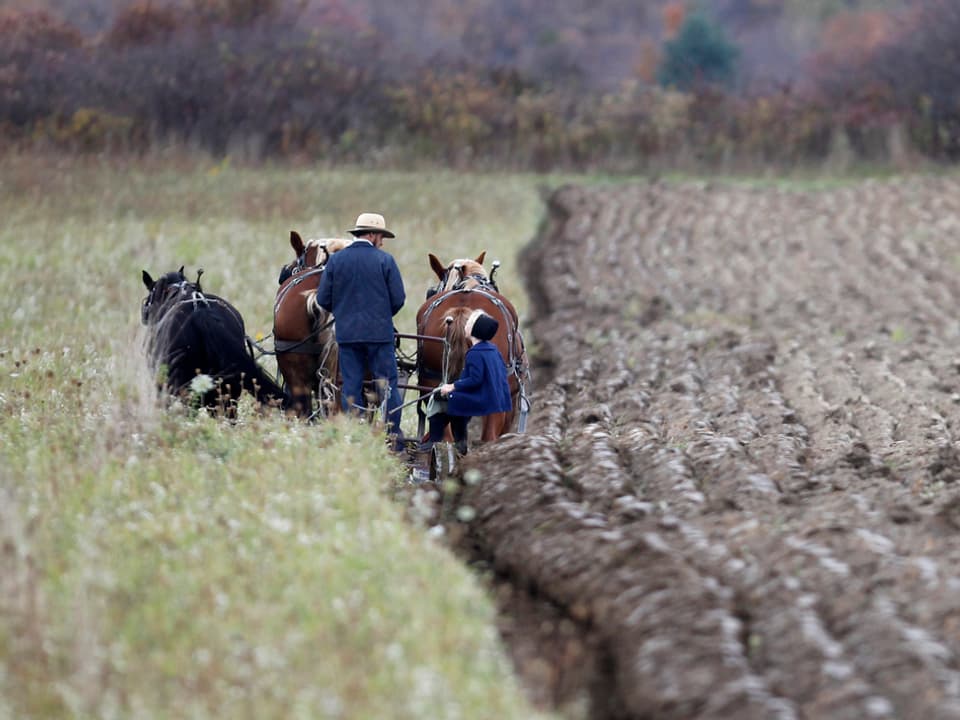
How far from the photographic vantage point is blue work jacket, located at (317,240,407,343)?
1123 centimetres

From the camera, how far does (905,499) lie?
29.5ft

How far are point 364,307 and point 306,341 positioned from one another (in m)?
1.09

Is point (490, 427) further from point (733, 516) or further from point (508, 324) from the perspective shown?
point (733, 516)

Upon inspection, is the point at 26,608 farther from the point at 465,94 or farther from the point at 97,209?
the point at 465,94

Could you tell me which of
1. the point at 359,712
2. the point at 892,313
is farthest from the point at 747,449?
the point at 892,313

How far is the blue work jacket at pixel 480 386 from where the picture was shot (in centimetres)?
1099

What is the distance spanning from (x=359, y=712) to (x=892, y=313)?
17.2 m

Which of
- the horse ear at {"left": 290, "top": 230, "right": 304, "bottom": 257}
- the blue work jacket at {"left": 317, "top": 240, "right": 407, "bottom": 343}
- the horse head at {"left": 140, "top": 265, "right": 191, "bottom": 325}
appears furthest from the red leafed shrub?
the blue work jacket at {"left": 317, "top": 240, "right": 407, "bottom": 343}

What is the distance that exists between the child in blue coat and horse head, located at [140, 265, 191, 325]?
2.26 metres

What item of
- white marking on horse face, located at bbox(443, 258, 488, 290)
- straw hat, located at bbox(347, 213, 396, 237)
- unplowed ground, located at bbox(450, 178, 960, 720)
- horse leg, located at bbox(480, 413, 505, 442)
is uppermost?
straw hat, located at bbox(347, 213, 396, 237)

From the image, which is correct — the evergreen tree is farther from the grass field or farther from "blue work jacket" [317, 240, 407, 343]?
"blue work jacket" [317, 240, 407, 343]

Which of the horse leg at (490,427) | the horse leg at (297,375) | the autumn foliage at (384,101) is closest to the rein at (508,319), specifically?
the horse leg at (490,427)

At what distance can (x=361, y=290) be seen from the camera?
11.2 meters

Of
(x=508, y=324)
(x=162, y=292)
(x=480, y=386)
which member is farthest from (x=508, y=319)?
(x=162, y=292)
